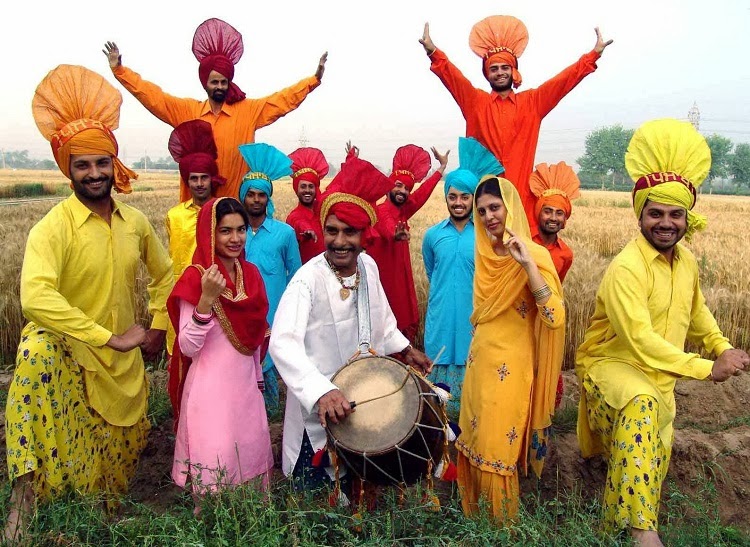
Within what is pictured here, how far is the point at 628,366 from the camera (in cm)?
364

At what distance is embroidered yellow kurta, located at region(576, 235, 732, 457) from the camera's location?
339 cm

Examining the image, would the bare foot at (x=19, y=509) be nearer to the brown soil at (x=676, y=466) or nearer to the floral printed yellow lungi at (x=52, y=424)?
the floral printed yellow lungi at (x=52, y=424)

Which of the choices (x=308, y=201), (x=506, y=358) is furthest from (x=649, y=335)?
(x=308, y=201)

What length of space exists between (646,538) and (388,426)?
4.82ft

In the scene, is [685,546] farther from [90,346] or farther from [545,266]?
[90,346]

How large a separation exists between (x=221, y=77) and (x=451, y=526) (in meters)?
4.18

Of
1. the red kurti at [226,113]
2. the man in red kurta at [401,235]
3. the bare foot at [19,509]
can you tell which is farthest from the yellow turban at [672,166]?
the bare foot at [19,509]

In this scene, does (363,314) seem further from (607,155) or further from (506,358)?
(607,155)

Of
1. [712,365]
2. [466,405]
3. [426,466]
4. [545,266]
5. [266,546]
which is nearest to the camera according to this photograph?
[266,546]

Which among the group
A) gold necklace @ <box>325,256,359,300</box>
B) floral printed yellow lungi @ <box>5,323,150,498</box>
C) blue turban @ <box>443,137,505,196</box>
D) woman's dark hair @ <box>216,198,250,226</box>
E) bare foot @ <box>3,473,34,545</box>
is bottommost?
bare foot @ <box>3,473,34,545</box>

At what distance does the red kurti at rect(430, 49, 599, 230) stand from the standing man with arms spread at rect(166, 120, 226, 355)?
6.98 feet

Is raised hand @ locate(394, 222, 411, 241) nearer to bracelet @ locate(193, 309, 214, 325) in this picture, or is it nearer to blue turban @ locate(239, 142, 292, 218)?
blue turban @ locate(239, 142, 292, 218)

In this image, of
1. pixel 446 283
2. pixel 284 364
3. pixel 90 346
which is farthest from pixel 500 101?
pixel 90 346

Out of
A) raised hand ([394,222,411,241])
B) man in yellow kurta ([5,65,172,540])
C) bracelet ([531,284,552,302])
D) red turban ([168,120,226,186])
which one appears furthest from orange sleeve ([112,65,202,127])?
bracelet ([531,284,552,302])
